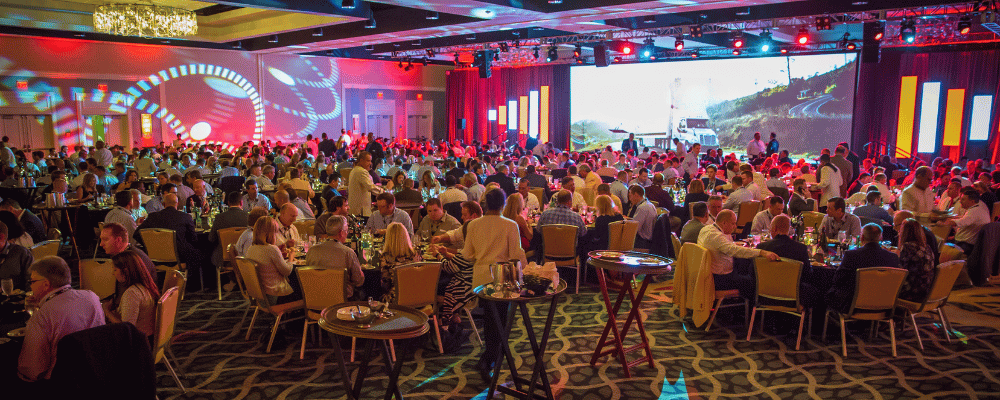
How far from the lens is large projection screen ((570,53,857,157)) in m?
16.8

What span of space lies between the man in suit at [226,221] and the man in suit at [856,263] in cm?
554

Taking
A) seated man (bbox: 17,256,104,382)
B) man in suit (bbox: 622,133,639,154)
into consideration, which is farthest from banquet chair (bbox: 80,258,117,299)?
man in suit (bbox: 622,133,639,154)

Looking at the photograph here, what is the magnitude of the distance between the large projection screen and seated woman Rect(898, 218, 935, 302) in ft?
41.0

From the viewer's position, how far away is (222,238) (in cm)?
657

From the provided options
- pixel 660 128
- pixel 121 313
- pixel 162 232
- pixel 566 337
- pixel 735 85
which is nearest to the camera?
pixel 121 313

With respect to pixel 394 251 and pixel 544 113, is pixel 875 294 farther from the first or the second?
pixel 544 113

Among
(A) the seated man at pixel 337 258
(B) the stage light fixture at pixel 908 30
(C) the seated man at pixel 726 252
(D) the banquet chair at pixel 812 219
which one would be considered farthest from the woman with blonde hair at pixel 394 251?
(B) the stage light fixture at pixel 908 30

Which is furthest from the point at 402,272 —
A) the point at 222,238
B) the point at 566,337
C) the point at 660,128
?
the point at 660,128

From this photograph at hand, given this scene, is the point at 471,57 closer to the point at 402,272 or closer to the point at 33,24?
the point at 33,24

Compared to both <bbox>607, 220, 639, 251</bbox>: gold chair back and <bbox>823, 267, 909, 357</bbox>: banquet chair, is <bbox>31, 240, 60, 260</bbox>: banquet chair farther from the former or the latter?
<bbox>823, 267, 909, 357</bbox>: banquet chair

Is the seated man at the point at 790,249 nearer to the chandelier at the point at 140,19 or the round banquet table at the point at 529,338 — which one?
the round banquet table at the point at 529,338

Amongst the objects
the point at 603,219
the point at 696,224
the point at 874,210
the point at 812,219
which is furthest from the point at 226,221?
the point at 874,210

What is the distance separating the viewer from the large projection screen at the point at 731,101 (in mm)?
16797

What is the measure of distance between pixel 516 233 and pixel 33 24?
15108 mm
